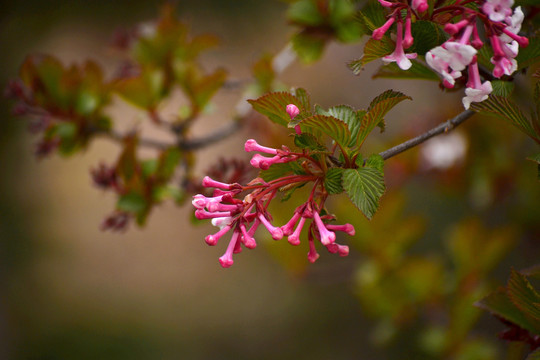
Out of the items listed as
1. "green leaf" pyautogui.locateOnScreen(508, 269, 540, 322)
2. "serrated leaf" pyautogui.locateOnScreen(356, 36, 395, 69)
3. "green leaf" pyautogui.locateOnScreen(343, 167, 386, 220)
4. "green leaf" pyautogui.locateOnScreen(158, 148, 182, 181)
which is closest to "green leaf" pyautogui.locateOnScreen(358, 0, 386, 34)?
"serrated leaf" pyautogui.locateOnScreen(356, 36, 395, 69)

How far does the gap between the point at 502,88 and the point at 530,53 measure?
37 mm

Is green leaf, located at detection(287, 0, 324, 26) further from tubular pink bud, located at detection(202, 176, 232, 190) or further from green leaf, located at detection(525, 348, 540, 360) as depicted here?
green leaf, located at detection(525, 348, 540, 360)

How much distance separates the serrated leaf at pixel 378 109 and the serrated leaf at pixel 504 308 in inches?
8.9

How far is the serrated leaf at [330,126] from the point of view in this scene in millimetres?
369

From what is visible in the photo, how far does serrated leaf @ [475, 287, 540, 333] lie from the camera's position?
475mm

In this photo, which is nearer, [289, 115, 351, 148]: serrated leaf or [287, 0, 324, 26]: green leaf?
[289, 115, 351, 148]: serrated leaf

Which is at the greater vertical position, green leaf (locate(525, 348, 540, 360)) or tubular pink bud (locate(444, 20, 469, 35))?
tubular pink bud (locate(444, 20, 469, 35))

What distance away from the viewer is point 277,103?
15.7 inches

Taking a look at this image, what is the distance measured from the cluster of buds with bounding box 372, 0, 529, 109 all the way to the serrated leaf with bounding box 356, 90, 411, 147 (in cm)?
3

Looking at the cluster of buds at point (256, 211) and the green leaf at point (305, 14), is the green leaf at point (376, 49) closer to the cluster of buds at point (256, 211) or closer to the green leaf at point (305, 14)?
the cluster of buds at point (256, 211)

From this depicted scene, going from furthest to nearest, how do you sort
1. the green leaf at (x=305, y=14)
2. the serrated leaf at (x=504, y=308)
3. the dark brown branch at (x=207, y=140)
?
1. the dark brown branch at (x=207, y=140)
2. the green leaf at (x=305, y=14)
3. the serrated leaf at (x=504, y=308)

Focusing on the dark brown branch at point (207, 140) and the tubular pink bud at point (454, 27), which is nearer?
the tubular pink bud at point (454, 27)

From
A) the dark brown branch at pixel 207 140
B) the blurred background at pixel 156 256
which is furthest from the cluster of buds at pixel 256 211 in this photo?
the blurred background at pixel 156 256

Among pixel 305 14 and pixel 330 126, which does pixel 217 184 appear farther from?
pixel 305 14
